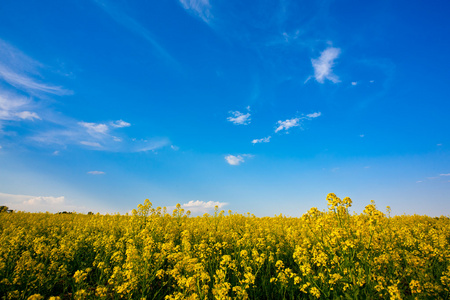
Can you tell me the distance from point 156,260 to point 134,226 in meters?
3.87

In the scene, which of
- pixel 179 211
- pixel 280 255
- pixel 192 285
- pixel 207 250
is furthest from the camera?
pixel 179 211

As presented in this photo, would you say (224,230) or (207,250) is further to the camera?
(224,230)

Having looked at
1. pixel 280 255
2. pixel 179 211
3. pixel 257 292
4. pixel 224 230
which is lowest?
pixel 257 292

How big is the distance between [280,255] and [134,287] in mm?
4926

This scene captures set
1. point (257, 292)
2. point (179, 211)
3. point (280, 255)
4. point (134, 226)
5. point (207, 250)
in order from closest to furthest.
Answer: point (257, 292) < point (207, 250) < point (280, 255) < point (134, 226) < point (179, 211)

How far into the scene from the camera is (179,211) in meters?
11.8

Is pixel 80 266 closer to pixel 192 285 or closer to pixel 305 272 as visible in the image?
pixel 192 285

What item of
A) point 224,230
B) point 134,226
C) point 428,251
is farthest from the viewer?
point 224,230

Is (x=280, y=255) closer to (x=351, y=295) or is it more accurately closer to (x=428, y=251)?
(x=351, y=295)

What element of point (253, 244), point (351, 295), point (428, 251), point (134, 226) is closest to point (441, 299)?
point (351, 295)

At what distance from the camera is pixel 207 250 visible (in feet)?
21.5

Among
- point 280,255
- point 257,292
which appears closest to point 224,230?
point 280,255

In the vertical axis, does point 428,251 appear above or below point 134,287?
above

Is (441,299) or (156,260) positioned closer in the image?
(441,299)
